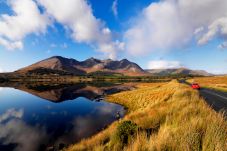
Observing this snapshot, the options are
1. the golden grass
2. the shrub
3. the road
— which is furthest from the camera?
the golden grass

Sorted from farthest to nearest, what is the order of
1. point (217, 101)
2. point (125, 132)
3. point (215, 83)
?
point (215, 83), point (217, 101), point (125, 132)

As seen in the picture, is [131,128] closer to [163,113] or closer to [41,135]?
[163,113]

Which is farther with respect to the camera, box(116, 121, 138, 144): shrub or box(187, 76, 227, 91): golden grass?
box(187, 76, 227, 91): golden grass

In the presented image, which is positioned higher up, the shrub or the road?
the shrub

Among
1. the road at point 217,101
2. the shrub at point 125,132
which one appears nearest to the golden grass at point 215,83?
the road at point 217,101

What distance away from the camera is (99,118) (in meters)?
30.4

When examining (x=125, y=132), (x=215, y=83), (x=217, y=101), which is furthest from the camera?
(x=215, y=83)

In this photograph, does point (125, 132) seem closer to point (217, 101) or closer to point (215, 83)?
point (217, 101)

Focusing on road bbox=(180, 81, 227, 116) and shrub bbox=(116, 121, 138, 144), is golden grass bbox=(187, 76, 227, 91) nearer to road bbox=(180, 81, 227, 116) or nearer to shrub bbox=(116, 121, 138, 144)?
road bbox=(180, 81, 227, 116)

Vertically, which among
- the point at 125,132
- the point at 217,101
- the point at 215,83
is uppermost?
the point at 125,132

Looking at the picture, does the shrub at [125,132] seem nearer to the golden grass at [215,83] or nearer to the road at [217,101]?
the road at [217,101]

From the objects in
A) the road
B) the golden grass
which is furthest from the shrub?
the golden grass

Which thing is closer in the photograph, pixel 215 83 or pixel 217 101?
pixel 217 101

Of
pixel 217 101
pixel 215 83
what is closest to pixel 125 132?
pixel 217 101
